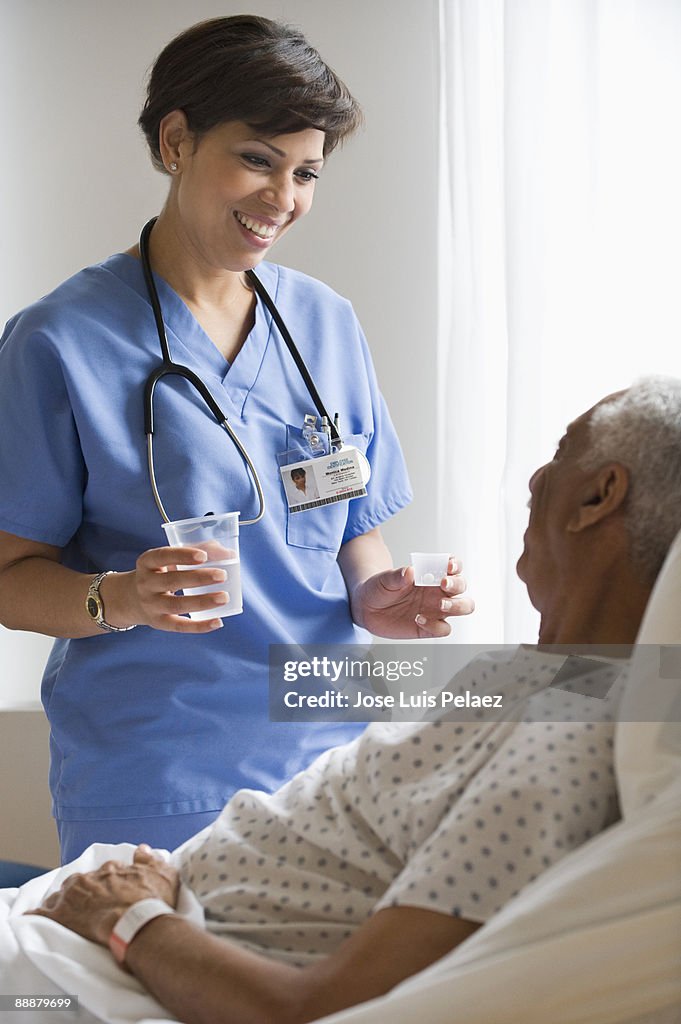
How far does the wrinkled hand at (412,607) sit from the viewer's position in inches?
62.0

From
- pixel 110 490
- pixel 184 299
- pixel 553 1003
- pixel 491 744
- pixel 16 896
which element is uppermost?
pixel 184 299

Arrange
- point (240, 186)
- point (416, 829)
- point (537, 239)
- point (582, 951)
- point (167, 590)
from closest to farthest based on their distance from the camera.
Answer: point (582, 951) < point (416, 829) < point (167, 590) < point (240, 186) < point (537, 239)

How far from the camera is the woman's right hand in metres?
1.26

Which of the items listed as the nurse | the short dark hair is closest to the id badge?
the nurse

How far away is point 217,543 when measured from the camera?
51.3 inches

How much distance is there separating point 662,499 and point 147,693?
767 mm

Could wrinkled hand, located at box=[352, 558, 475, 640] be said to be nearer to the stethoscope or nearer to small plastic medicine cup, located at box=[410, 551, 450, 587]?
small plastic medicine cup, located at box=[410, 551, 450, 587]

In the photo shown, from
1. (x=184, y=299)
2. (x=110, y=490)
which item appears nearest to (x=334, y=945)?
(x=110, y=490)

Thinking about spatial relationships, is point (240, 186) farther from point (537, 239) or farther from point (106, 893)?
point (106, 893)

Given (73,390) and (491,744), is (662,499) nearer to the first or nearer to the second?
(491,744)

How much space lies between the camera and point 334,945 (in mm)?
986

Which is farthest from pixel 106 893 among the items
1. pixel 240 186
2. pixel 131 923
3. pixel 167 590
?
pixel 240 186

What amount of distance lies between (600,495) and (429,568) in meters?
0.52

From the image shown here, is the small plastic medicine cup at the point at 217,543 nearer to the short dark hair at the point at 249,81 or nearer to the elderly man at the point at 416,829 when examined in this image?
the elderly man at the point at 416,829
